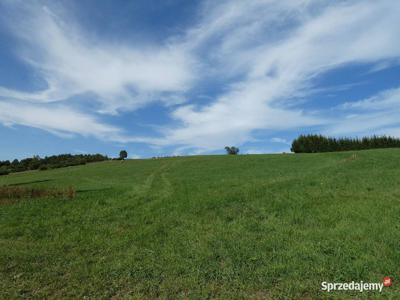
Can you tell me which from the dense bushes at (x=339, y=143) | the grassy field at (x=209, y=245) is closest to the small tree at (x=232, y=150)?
the dense bushes at (x=339, y=143)

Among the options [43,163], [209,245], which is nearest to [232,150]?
[43,163]

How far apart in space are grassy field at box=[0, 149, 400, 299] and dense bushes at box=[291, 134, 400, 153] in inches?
2853

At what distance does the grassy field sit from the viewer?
6777 millimetres

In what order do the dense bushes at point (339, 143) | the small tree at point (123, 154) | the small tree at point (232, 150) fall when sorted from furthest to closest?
the small tree at point (232, 150) < the small tree at point (123, 154) < the dense bushes at point (339, 143)

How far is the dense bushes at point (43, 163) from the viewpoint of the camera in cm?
7300

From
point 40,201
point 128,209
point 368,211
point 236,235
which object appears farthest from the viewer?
point 40,201

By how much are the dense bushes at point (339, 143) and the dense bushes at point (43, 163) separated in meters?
66.3

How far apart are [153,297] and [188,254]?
2.59 m

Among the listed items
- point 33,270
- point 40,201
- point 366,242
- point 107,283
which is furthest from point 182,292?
point 40,201

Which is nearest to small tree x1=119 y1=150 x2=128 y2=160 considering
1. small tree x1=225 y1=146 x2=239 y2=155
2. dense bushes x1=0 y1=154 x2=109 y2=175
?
dense bushes x1=0 y1=154 x2=109 y2=175

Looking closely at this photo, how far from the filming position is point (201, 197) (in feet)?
55.1

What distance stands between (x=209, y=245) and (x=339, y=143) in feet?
280

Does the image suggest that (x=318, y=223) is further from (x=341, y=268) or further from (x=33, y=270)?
(x=33, y=270)

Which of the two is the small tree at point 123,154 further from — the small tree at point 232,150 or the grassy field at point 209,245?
the grassy field at point 209,245
